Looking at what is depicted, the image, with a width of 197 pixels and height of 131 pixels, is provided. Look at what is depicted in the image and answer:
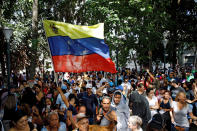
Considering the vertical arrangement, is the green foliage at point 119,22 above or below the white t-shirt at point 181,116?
above

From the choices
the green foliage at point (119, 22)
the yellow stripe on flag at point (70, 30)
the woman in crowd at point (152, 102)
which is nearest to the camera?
the yellow stripe on flag at point (70, 30)

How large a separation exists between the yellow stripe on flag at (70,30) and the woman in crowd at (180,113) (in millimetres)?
3001

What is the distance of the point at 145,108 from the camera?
571cm

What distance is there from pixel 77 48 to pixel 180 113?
131 inches

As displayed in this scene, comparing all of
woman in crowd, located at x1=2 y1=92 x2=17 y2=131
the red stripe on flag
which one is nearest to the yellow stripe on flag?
the red stripe on flag

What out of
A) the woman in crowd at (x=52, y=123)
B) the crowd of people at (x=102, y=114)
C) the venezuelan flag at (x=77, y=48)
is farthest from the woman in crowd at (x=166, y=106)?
the woman in crowd at (x=52, y=123)

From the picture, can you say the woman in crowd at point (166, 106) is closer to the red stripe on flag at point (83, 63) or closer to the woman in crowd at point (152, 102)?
the woman in crowd at point (152, 102)

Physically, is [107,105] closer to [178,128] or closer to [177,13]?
[178,128]

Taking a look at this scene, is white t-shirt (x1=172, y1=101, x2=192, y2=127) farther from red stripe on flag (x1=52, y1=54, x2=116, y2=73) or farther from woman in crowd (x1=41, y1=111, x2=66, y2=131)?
woman in crowd (x1=41, y1=111, x2=66, y2=131)

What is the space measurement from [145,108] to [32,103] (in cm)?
336

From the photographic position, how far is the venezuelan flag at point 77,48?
626 cm

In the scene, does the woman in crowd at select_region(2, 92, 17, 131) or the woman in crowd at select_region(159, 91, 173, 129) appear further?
the woman in crowd at select_region(159, 91, 173, 129)

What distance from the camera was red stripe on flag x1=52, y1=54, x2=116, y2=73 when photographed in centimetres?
627

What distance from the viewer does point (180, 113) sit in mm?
5391
